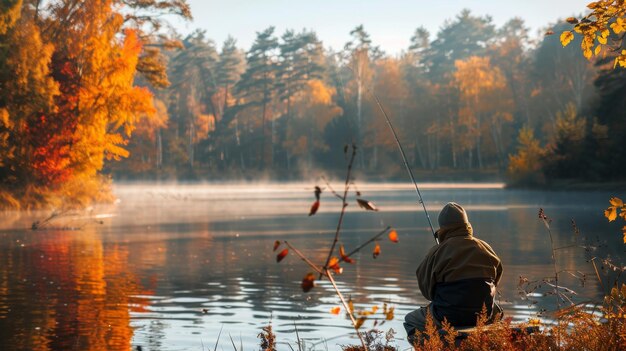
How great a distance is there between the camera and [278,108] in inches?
4491

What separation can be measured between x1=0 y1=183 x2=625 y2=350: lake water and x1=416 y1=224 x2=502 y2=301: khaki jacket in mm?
753

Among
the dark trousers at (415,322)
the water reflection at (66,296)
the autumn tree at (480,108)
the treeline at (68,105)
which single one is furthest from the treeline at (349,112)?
the dark trousers at (415,322)

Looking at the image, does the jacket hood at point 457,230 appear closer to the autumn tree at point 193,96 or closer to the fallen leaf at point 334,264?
the fallen leaf at point 334,264

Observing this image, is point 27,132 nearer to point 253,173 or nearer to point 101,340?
point 101,340

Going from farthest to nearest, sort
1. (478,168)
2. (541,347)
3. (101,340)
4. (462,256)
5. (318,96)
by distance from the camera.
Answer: (318,96) → (478,168) → (101,340) → (462,256) → (541,347)

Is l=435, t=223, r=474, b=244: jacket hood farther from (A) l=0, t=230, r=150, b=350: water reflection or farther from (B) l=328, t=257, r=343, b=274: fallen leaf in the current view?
(A) l=0, t=230, r=150, b=350: water reflection

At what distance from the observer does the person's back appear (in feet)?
25.3

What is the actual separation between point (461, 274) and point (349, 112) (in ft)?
291

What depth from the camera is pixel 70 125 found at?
38281 millimetres

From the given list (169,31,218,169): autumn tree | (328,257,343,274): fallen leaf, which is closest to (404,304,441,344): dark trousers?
(328,257,343,274): fallen leaf

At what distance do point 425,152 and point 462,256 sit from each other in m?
89.8

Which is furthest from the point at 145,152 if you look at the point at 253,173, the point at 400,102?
the point at 400,102

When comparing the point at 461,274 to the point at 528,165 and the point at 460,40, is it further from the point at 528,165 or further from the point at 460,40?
the point at 460,40

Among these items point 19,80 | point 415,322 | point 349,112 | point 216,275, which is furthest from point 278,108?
point 415,322
